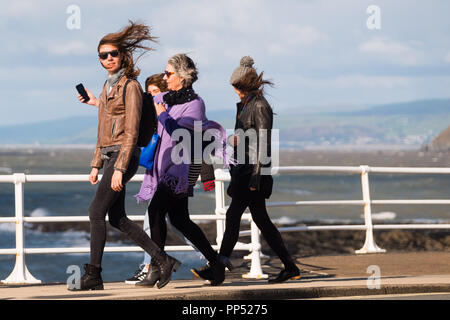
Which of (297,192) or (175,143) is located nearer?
(175,143)

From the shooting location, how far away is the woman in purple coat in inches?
279

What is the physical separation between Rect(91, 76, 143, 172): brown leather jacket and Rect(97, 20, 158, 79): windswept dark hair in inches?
4.2

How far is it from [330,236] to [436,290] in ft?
85.3

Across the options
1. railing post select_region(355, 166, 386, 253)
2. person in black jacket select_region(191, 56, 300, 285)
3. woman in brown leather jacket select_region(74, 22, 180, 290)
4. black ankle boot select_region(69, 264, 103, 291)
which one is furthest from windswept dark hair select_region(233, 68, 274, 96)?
railing post select_region(355, 166, 386, 253)

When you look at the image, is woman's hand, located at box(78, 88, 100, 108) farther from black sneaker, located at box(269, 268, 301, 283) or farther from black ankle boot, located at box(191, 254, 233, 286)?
black sneaker, located at box(269, 268, 301, 283)

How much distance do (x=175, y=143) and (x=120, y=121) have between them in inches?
22.3

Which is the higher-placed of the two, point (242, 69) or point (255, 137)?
point (242, 69)

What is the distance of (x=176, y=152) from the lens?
280 inches

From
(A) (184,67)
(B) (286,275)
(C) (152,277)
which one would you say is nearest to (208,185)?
(C) (152,277)

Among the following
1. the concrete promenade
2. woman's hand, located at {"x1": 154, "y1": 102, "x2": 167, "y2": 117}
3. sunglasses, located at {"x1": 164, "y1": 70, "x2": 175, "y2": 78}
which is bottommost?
the concrete promenade

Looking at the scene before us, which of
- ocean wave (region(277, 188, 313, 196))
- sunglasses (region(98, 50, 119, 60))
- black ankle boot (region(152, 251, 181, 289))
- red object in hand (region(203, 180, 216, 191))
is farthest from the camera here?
ocean wave (region(277, 188, 313, 196))

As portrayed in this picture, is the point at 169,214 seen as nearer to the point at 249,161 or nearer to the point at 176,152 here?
the point at 176,152

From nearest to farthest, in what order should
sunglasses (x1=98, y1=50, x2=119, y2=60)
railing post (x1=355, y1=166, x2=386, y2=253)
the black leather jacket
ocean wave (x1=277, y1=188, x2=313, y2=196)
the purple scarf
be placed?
sunglasses (x1=98, y1=50, x2=119, y2=60), the purple scarf, the black leather jacket, railing post (x1=355, y1=166, x2=386, y2=253), ocean wave (x1=277, y1=188, x2=313, y2=196)
